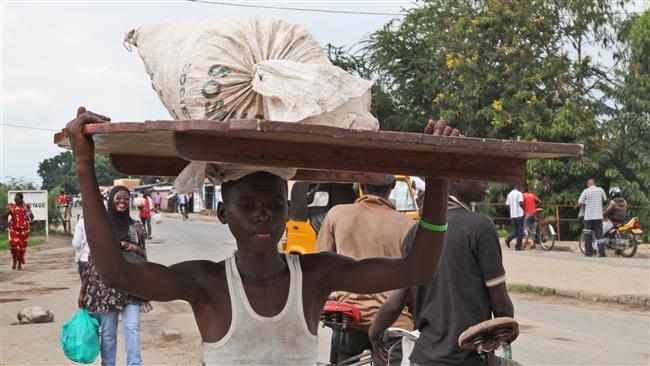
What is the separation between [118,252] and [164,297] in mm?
237

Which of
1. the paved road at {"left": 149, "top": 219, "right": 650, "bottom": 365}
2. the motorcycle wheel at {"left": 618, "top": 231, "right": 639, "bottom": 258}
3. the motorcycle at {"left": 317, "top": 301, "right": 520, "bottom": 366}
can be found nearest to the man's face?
the paved road at {"left": 149, "top": 219, "right": 650, "bottom": 365}

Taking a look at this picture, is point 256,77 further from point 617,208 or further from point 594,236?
point 594,236

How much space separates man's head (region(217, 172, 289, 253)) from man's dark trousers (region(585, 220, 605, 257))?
1680cm

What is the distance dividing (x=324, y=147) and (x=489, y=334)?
1.35 meters

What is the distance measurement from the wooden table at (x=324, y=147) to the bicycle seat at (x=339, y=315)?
231 centimetres

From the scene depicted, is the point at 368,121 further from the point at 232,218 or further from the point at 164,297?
the point at 164,297

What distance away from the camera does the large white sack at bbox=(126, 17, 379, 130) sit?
2359mm

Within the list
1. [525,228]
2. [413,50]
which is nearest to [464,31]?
[413,50]

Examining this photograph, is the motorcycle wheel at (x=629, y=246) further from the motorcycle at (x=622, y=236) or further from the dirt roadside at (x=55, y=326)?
the dirt roadside at (x=55, y=326)

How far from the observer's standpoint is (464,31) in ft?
87.8

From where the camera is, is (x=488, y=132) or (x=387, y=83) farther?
(x=387, y=83)

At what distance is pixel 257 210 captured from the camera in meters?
→ 2.66

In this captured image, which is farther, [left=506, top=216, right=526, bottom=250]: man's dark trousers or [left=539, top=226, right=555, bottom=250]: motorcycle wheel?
[left=539, top=226, right=555, bottom=250]: motorcycle wheel

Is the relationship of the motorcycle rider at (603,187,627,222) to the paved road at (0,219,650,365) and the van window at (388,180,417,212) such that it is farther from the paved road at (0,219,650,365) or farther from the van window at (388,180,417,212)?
the van window at (388,180,417,212)
